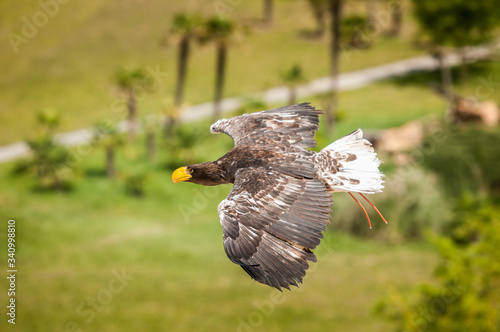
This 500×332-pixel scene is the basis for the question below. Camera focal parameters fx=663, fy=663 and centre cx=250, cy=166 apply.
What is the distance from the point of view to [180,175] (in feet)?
19.8

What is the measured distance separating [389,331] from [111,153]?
706 inches

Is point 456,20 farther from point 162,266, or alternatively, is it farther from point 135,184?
point 162,266

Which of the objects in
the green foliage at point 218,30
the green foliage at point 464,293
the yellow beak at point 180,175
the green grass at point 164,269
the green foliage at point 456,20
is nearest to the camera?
the yellow beak at point 180,175

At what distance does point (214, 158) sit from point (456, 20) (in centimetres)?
2196

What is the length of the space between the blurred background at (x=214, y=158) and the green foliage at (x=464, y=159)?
0.08 metres

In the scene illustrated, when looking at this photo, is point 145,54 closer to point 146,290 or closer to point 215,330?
point 146,290

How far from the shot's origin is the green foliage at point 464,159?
3134cm

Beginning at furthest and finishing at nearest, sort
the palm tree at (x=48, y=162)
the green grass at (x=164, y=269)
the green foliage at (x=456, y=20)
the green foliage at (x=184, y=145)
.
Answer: the green foliage at (x=456, y=20) < the green foliage at (x=184, y=145) < the palm tree at (x=48, y=162) < the green grass at (x=164, y=269)

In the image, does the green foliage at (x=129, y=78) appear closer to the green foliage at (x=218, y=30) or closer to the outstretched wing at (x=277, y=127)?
the green foliage at (x=218, y=30)

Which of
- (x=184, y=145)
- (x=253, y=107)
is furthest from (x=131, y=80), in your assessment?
(x=253, y=107)

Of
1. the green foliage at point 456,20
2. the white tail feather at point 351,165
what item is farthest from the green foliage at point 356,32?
the white tail feather at point 351,165

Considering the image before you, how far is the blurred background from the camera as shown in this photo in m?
24.6

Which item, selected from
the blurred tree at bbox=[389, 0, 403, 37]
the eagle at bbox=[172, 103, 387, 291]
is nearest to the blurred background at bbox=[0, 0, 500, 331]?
the blurred tree at bbox=[389, 0, 403, 37]

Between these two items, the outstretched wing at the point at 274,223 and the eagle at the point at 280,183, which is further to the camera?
the eagle at the point at 280,183
